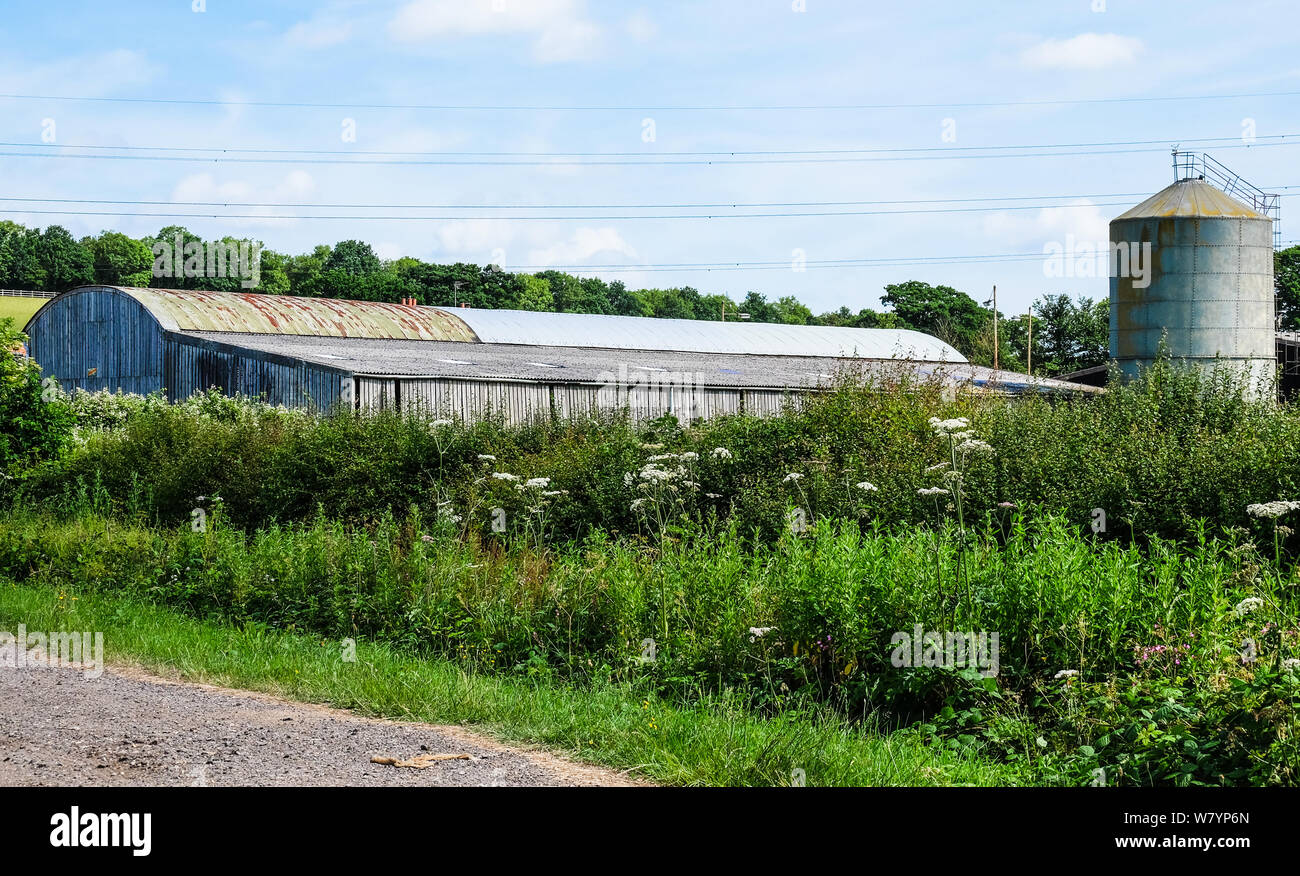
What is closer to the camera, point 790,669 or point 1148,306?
point 790,669

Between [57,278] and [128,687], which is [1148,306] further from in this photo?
[57,278]

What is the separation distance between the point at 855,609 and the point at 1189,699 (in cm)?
221

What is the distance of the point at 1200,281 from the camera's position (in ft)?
95.1

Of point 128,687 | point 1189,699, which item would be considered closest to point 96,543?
point 128,687

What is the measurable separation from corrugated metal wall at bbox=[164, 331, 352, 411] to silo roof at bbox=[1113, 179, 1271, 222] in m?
20.6

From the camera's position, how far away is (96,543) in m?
14.1

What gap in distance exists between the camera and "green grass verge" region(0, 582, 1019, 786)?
5.95 meters

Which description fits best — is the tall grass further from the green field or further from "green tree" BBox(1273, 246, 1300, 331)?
"green tree" BBox(1273, 246, 1300, 331)

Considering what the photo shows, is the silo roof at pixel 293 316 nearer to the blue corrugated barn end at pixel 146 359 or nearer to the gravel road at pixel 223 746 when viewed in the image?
the blue corrugated barn end at pixel 146 359

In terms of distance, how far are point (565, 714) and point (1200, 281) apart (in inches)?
1053

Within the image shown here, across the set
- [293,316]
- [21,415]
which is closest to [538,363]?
[293,316]

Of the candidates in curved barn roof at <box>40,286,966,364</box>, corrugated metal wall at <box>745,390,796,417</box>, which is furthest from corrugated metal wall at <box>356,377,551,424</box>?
curved barn roof at <box>40,286,966,364</box>

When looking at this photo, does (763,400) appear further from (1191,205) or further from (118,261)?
A: (118,261)

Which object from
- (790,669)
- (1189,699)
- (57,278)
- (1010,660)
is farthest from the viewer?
(57,278)
